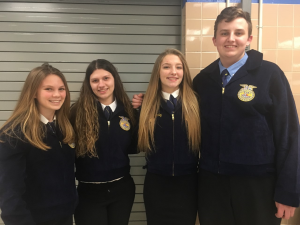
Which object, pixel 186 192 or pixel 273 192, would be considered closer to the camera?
pixel 273 192

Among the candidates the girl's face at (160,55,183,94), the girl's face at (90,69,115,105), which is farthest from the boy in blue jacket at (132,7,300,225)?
the girl's face at (90,69,115,105)

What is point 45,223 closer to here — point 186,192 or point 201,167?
point 186,192

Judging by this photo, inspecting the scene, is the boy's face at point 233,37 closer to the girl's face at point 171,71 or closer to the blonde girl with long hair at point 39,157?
the girl's face at point 171,71

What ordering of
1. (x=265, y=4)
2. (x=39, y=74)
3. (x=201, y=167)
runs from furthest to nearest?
(x=265, y=4)
(x=201, y=167)
(x=39, y=74)

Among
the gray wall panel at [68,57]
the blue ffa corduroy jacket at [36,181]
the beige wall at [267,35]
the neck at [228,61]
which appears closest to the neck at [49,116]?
the blue ffa corduroy jacket at [36,181]

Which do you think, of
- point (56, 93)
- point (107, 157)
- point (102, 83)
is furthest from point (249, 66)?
point (56, 93)

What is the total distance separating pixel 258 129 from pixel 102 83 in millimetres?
1322

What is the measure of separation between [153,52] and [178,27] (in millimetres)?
446

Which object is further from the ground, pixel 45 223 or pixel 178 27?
pixel 178 27

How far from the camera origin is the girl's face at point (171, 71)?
1.84m

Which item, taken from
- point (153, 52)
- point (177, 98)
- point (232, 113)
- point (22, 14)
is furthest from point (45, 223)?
point (22, 14)

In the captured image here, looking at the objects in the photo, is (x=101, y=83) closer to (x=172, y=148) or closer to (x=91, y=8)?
(x=172, y=148)

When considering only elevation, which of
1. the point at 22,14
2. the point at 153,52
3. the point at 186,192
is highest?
the point at 22,14

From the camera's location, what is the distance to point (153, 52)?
109 inches
